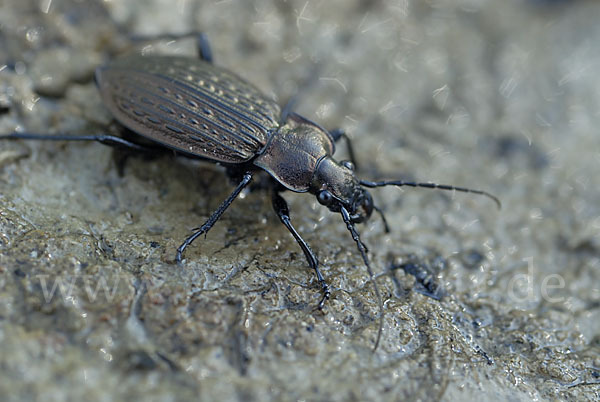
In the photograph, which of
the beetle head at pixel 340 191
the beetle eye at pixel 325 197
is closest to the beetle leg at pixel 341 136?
→ the beetle head at pixel 340 191

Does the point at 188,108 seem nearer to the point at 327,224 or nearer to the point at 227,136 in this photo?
the point at 227,136

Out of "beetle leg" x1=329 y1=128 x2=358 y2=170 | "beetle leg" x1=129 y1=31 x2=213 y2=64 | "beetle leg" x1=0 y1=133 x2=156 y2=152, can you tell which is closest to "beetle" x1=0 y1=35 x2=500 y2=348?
"beetle leg" x1=0 y1=133 x2=156 y2=152

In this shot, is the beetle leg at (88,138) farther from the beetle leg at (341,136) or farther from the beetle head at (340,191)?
the beetle leg at (341,136)

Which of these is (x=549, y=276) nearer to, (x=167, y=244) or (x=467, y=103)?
(x=467, y=103)

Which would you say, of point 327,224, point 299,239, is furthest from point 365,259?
point 327,224

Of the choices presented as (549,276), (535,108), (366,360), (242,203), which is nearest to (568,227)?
(549,276)

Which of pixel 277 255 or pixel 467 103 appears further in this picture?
pixel 467 103

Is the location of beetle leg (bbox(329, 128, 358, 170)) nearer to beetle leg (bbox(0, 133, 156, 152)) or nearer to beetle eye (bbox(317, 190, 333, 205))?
beetle eye (bbox(317, 190, 333, 205))
